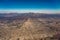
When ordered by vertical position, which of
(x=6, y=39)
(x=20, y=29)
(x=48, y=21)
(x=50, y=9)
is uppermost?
(x=50, y=9)

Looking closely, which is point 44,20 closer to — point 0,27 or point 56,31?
point 56,31

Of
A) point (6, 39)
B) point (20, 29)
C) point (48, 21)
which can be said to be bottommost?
point (6, 39)

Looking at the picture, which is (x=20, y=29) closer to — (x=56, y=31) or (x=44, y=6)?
(x=56, y=31)

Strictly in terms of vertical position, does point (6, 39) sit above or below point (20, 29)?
below

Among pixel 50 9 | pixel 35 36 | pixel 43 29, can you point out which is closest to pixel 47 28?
pixel 43 29

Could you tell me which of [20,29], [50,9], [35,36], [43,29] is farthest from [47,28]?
[50,9]

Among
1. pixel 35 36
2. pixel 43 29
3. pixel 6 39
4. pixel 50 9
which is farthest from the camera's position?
pixel 6 39

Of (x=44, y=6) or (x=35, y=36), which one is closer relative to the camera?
(x=44, y=6)

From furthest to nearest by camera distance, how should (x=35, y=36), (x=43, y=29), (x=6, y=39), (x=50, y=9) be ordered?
1. (x=6, y=39)
2. (x=35, y=36)
3. (x=43, y=29)
4. (x=50, y=9)

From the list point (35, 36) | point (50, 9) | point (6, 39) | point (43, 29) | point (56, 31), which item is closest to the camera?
point (50, 9)

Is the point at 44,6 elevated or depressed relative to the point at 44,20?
elevated

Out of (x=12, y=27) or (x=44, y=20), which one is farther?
(x=12, y=27)
